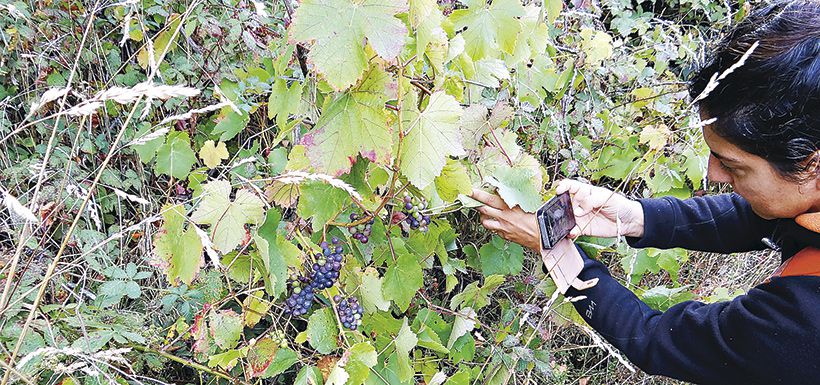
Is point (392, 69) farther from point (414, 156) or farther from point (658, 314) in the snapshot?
point (658, 314)

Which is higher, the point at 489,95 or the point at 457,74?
the point at 457,74

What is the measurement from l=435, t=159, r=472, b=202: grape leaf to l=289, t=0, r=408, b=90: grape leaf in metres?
0.34

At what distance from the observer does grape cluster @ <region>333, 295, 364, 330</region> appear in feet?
4.29

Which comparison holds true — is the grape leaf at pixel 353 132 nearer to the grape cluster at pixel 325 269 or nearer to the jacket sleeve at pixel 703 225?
the grape cluster at pixel 325 269

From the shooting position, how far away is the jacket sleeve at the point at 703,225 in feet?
5.98

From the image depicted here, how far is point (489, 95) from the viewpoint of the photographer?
190cm

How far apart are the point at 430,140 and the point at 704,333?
81 centimetres

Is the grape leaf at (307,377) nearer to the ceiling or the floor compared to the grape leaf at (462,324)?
nearer to the ceiling

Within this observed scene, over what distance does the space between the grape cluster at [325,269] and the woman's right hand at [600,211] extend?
27.4 inches

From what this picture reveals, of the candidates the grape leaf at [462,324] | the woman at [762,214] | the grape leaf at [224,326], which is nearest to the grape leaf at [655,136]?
the woman at [762,214]

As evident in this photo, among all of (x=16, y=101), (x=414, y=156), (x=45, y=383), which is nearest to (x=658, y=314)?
(x=414, y=156)

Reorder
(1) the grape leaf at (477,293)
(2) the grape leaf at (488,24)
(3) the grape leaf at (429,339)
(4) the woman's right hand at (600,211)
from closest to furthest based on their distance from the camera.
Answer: (2) the grape leaf at (488,24), (3) the grape leaf at (429,339), (1) the grape leaf at (477,293), (4) the woman's right hand at (600,211)

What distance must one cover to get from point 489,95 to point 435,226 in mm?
592

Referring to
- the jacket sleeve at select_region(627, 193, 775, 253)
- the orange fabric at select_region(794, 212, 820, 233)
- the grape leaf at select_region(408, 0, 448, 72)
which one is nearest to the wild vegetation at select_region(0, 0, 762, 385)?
the grape leaf at select_region(408, 0, 448, 72)
